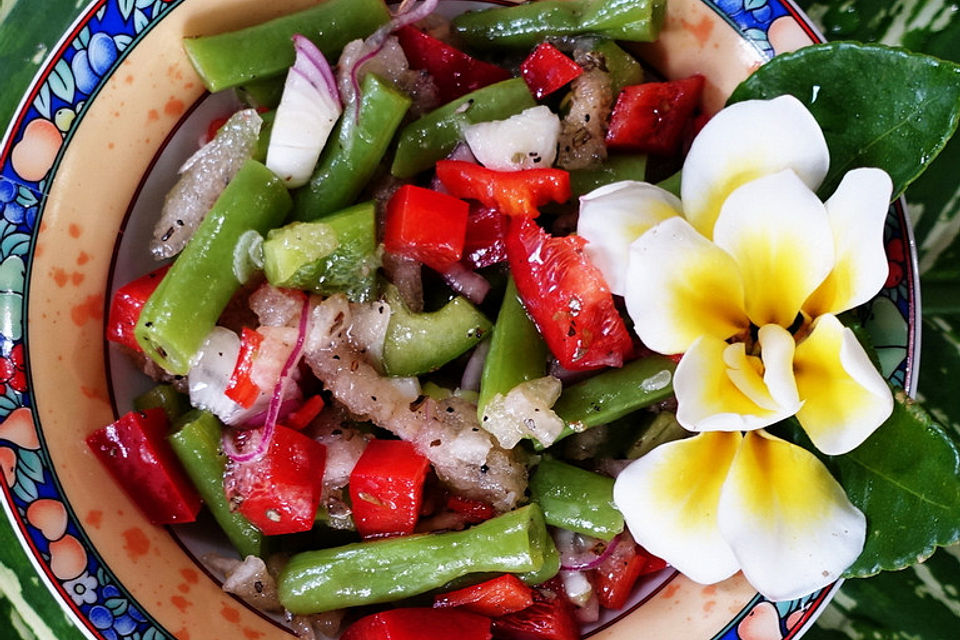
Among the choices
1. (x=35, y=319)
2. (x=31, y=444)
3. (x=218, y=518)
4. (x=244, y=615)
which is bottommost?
(x=244, y=615)

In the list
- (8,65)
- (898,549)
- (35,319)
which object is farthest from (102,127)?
(898,549)

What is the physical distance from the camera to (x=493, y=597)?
76.4 inches

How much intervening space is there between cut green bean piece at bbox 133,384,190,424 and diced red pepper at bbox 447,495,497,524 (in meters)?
0.71

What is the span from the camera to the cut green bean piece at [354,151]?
6.17ft

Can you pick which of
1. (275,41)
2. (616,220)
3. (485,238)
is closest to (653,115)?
(616,220)

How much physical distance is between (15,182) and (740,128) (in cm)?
159

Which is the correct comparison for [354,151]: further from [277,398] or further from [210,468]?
[210,468]

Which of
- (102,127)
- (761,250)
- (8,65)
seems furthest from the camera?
(8,65)

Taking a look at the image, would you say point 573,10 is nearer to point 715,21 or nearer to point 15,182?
point 715,21

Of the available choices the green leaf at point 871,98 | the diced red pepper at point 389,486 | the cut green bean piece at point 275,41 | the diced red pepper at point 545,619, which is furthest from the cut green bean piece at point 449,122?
the diced red pepper at point 545,619

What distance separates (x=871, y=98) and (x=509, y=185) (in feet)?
2.77

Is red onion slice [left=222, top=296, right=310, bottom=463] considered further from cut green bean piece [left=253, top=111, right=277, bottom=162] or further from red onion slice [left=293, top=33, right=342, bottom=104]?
red onion slice [left=293, top=33, right=342, bottom=104]

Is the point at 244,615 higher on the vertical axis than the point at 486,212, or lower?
lower

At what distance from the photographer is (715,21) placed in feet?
6.70
